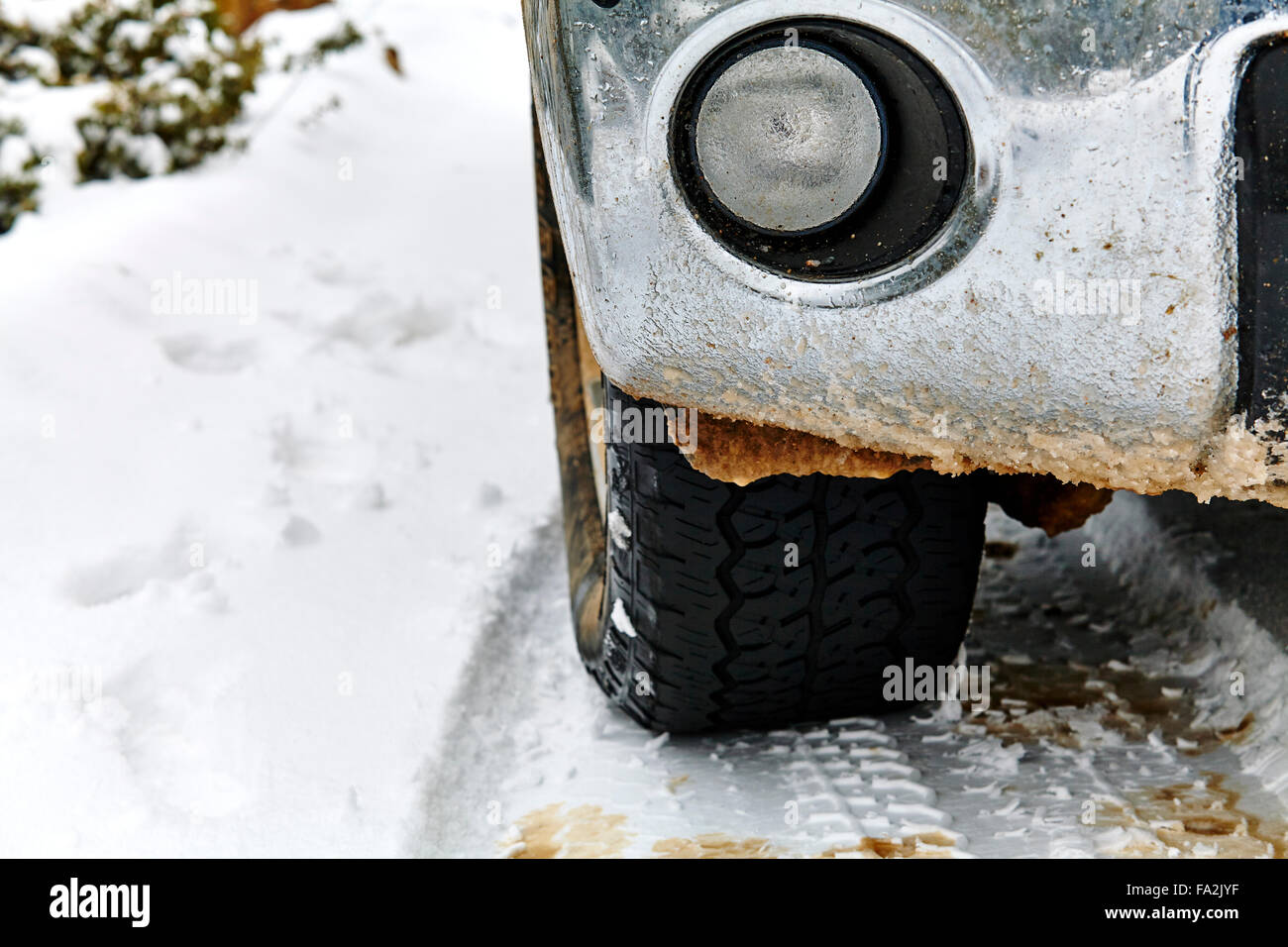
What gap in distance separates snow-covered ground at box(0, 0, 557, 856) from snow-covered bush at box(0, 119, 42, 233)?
6 centimetres

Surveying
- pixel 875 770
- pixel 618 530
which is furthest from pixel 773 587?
pixel 875 770

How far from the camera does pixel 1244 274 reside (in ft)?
2.67

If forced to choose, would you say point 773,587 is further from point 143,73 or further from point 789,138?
point 143,73

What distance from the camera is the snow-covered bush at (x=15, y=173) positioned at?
3.13 meters

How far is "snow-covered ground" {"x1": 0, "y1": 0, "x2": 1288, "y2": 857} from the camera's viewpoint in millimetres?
1314

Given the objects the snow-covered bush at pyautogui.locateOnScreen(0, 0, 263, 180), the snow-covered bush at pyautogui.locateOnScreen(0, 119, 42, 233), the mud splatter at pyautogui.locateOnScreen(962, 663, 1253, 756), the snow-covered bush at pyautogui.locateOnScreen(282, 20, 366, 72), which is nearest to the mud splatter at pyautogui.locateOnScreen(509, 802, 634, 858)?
the mud splatter at pyautogui.locateOnScreen(962, 663, 1253, 756)

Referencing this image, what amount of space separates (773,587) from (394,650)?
2.13 feet

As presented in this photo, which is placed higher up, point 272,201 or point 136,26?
point 136,26

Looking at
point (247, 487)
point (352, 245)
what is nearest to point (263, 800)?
point (247, 487)

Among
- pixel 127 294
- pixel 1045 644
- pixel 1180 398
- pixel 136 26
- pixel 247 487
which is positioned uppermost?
pixel 136 26

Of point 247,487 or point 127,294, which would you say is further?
point 127,294

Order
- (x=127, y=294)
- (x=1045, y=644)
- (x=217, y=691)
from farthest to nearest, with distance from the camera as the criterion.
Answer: (x=127, y=294)
(x=1045, y=644)
(x=217, y=691)

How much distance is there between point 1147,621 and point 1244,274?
1.10 m

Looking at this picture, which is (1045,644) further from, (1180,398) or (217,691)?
(217,691)
